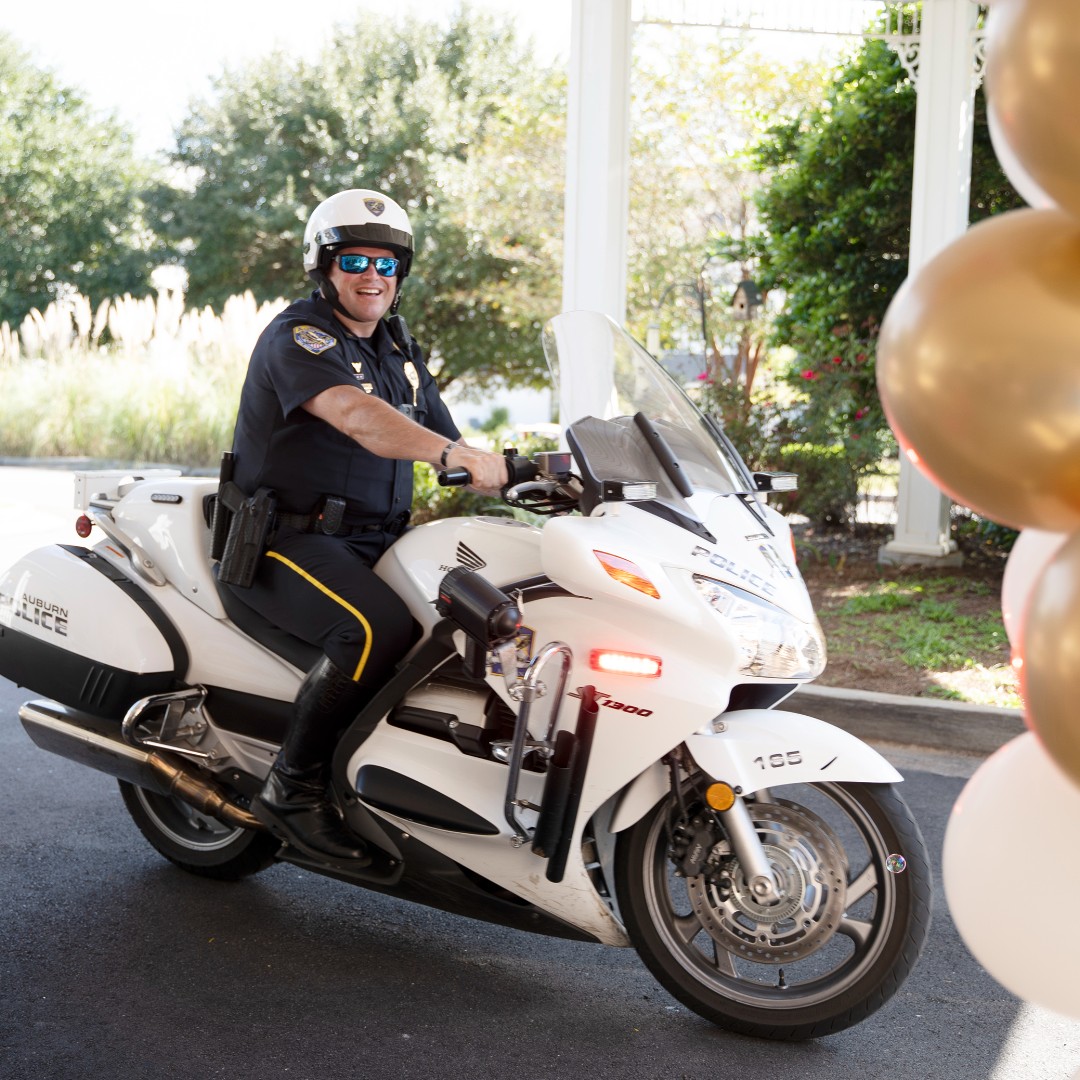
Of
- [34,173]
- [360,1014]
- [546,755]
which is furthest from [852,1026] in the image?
[34,173]

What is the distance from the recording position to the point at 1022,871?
1397 mm

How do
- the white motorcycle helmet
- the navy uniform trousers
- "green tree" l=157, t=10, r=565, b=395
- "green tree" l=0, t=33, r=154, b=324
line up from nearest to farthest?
1. the navy uniform trousers
2. the white motorcycle helmet
3. "green tree" l=157, t=10, r=565, b=395
4. "green tree" l=0, t=33, r=154, b=324

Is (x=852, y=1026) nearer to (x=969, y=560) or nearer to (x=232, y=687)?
(x=232, y=687)

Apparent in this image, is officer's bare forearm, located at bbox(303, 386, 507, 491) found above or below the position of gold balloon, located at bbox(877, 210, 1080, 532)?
below

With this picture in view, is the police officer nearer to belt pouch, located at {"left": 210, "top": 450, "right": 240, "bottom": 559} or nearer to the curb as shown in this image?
belt pouch, located at {"left": 210, "top": 450, "right": 240, "bottom": 559}

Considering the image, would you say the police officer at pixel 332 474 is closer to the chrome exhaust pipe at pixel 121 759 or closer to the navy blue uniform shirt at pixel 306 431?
the navy blue uniform shirt at pixel 306 431

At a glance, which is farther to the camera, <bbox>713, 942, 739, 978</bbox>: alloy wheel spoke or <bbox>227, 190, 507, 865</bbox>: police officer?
<bbox>227, 190, 507, 865</bbox>: police officer

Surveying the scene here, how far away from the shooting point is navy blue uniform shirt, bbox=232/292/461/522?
320 centimetres

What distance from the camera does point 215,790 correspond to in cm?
340

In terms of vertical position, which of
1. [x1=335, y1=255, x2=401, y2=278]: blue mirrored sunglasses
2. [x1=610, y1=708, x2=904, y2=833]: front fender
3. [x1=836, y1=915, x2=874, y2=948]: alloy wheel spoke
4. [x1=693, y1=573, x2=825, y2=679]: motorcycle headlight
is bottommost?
[x1=836, y1=915, x2=874, y2=948]: alloy wheel spoke

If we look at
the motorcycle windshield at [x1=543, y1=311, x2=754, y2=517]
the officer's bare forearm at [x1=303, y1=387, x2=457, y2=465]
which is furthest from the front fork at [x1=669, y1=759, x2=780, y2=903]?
the officer's bare forearm at [x1=303, y1=387, x2=457, y2=465]

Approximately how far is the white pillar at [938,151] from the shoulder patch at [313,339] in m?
6.46

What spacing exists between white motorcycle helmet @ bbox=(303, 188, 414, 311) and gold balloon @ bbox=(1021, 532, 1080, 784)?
2.46m

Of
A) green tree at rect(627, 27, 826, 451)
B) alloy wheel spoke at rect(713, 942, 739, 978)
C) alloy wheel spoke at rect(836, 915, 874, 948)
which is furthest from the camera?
green tree at rect(627, 27, 826, 451)
